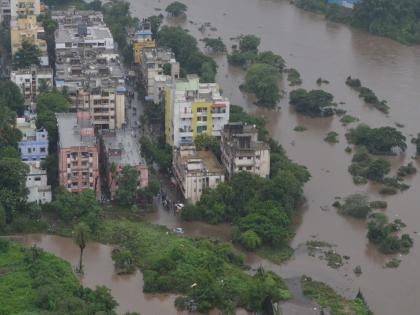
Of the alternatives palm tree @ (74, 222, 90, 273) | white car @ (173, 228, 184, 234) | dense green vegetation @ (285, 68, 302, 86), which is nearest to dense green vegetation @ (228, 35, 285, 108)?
dense green vegetation @ (285, 68, 302, 86)

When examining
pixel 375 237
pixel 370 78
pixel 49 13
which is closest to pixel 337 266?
pixel 375 237

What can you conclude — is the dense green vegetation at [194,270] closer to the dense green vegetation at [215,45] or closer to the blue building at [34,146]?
the blue building at [34,146]

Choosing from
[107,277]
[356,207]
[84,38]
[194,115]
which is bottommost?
[107,277]

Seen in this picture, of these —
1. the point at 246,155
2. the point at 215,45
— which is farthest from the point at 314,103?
the point at 215,45

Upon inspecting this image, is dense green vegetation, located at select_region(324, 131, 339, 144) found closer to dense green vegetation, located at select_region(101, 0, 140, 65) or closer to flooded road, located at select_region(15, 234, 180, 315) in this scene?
dense green vegetation, located at select_region(101, 0, 140, 65)

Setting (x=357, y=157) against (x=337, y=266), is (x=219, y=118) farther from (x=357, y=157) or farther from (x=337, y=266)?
(x=337, y=266)

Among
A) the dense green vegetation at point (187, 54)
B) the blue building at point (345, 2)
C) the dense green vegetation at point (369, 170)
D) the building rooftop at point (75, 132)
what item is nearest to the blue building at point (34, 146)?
the building rooftop at point (75, 132)

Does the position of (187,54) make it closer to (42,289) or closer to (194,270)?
(194,270)
